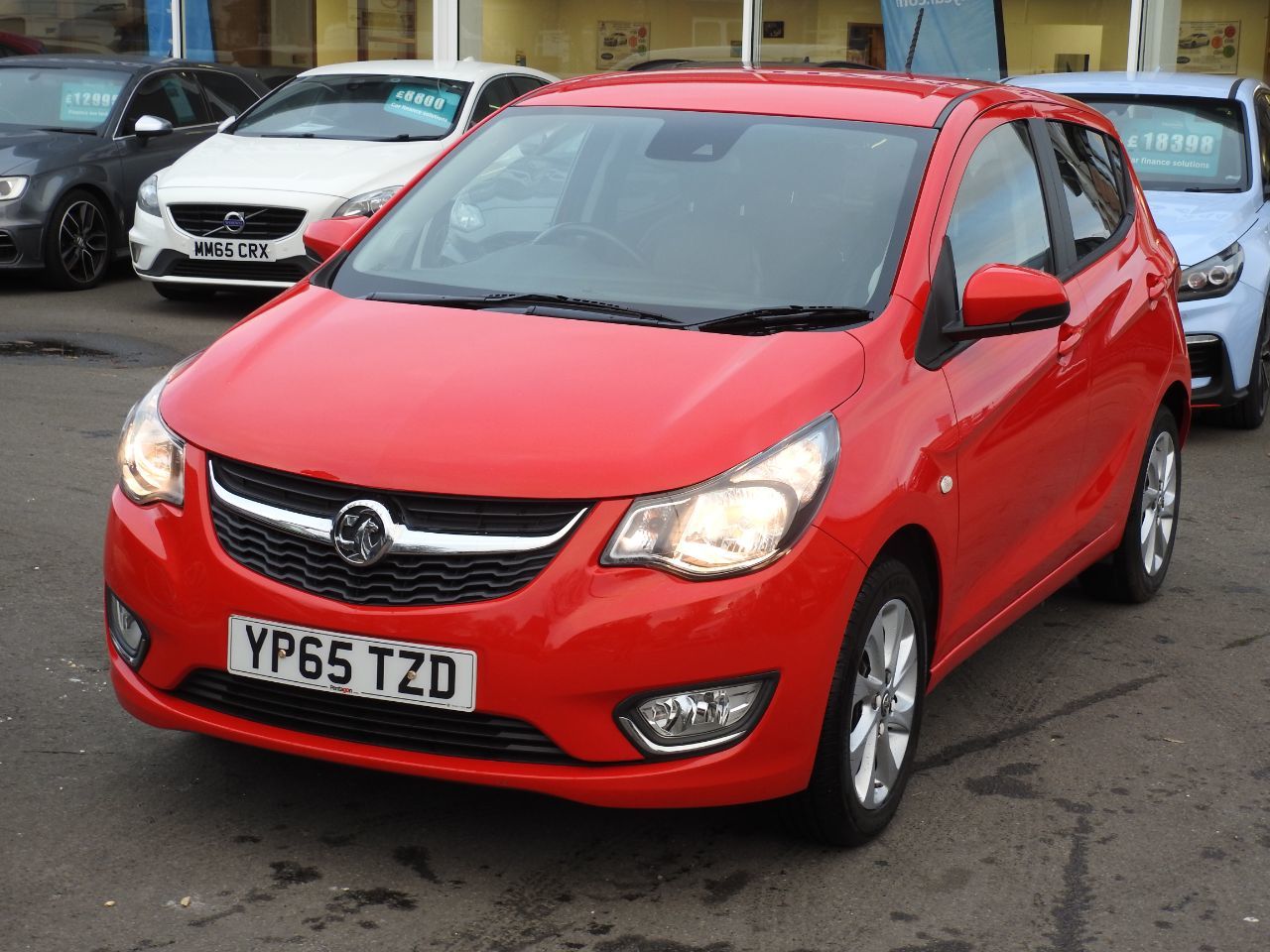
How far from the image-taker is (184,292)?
463 inches

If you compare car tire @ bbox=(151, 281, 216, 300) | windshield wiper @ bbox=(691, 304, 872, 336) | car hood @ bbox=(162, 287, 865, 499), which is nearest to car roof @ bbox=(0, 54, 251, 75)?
car tire @ bbox=(151, 281, 216, 300)

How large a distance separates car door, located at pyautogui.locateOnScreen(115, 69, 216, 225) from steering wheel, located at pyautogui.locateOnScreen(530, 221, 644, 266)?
27.6 ft

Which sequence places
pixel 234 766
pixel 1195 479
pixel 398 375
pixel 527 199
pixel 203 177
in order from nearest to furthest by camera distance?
pixel 398 375 → pixel 234 766 → pixel 527 199 → pixel 1195 479 → pixel 203 177

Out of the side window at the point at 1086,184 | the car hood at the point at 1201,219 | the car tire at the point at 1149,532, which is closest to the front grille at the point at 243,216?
the car hood at the point at 1201,219

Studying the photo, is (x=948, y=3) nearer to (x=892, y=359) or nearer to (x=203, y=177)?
(x=203, y=177)

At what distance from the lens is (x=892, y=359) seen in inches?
155

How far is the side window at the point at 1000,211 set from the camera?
4457 millimetres

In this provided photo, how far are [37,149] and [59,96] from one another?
1023 millimetres

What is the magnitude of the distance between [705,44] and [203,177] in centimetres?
723

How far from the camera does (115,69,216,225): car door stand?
1238 centimetres

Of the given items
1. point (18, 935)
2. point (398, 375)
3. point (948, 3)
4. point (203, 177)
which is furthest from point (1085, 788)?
point (948, 3)

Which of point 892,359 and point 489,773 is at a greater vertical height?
point 892,359

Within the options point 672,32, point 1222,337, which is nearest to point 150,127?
point 672,32

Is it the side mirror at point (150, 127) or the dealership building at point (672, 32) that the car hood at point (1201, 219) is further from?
the side mirror at point (150, 127)
